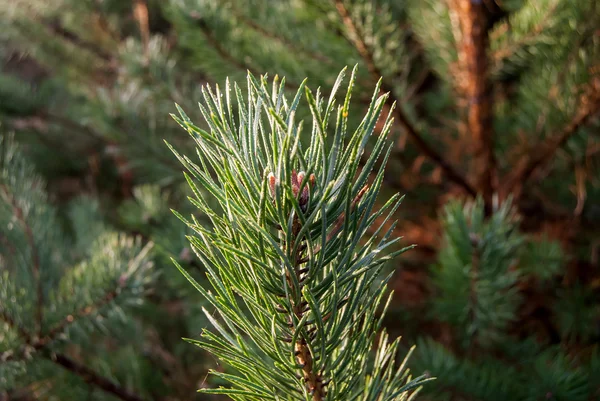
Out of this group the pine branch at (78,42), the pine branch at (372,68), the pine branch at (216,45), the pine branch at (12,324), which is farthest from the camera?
the pine branch at (78,42)

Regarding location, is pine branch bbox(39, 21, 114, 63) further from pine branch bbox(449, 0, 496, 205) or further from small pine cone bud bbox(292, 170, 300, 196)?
small pine cone bud bbox(292, 170, 300, 196)

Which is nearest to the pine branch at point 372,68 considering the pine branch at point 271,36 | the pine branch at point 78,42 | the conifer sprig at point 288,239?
the pine branch at point 271,36

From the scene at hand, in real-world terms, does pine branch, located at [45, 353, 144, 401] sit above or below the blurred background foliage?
below

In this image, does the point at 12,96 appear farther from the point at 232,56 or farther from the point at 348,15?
the point at 348,15

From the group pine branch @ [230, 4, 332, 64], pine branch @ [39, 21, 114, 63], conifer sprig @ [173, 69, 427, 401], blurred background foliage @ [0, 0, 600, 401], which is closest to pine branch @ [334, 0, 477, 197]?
blurred background foliage @ [0, 0, 600, 401]

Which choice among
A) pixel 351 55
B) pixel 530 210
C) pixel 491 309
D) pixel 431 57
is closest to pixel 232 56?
pixel 351 55

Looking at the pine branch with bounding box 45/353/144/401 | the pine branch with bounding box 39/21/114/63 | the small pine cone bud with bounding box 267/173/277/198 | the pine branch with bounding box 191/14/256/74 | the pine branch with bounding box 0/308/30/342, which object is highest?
the pine branch with bounding box 39/21/114/63

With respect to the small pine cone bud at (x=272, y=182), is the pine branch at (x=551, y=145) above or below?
above

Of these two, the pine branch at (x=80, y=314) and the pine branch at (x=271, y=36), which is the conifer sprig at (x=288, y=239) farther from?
the pine branch at (x=271, y=36)
